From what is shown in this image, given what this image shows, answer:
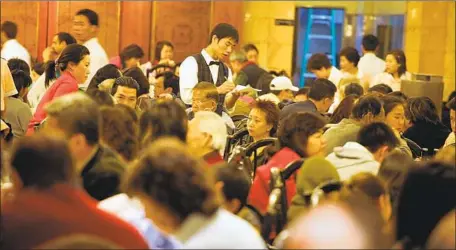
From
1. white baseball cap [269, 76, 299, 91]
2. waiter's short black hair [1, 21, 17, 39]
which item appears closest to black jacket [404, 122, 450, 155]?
white baseball cap [269, 76, 299, 91]

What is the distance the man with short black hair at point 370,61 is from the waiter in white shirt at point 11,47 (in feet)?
12.2

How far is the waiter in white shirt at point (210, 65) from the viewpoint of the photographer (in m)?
9.06

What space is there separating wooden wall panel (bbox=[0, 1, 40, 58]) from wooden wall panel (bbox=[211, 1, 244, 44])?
251 cm

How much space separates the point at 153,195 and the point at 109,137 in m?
1.64

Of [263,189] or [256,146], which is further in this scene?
[256,146]

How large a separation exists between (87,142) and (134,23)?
1174 cm

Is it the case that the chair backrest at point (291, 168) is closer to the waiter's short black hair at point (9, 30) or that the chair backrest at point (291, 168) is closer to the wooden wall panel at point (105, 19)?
the waiter's short black hair at point (9, 30)

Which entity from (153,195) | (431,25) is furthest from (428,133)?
(431,25)

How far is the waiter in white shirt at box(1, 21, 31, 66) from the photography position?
13.3 meters

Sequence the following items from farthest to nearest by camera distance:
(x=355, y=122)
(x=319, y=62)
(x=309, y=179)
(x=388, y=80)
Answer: (x=319, y=62) < (x=388, y=80) < (x=355, y=122) < (x=309, y=179)

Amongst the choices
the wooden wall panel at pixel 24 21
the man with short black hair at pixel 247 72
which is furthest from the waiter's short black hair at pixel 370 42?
the wooden wall panel at pixel 24 21

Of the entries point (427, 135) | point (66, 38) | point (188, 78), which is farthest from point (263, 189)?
point (66, 38)

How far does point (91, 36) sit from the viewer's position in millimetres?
10617

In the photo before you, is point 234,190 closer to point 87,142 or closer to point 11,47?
point 87,142
